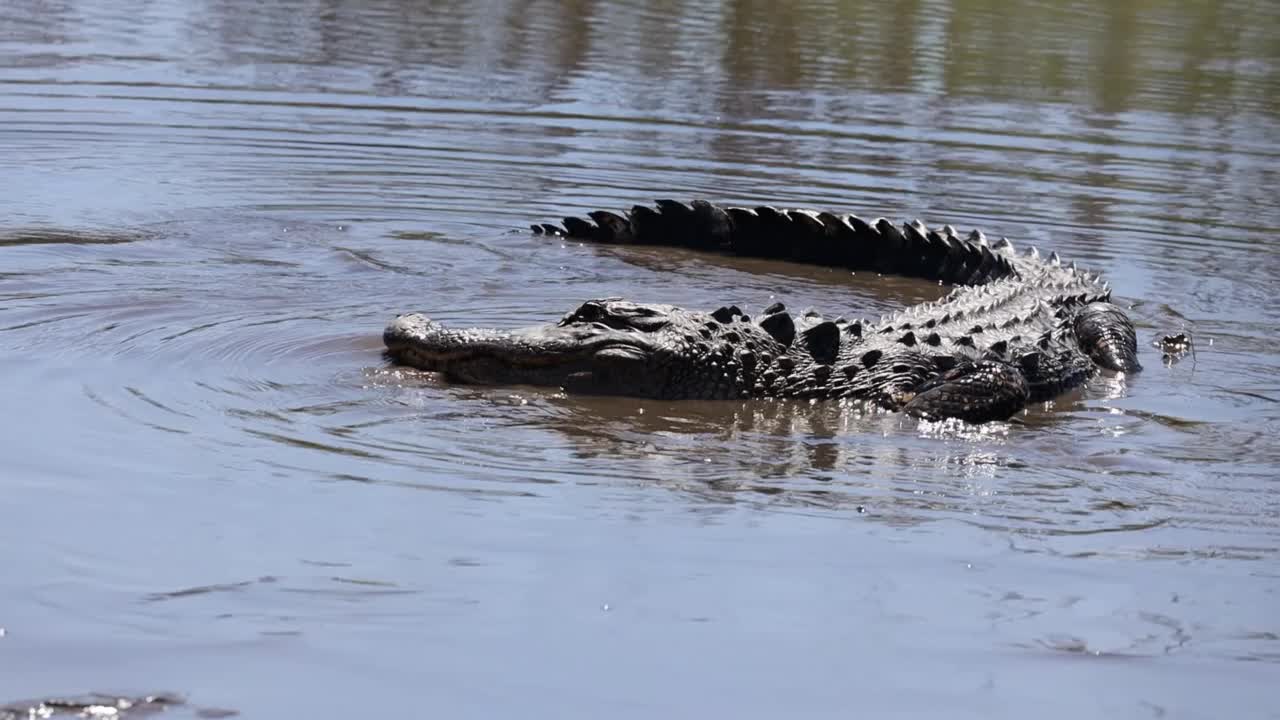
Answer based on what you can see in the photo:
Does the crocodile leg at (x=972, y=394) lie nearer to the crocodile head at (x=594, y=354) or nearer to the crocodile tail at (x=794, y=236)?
the crocodile head at (x=594, y=354)

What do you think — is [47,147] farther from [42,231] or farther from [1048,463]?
[1048,463]

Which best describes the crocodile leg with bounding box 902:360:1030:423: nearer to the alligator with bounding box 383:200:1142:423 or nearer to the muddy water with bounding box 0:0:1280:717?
the alligator with bounding box 383:200:1142:423

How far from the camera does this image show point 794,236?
389 inches

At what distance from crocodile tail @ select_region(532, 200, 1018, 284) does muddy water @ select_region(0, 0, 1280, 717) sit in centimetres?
17

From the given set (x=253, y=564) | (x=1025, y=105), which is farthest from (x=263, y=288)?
(x=1025, y=105)

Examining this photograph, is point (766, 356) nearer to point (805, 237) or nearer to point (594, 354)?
point (594, 354)

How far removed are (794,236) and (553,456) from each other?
4441mm

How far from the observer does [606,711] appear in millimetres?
3705

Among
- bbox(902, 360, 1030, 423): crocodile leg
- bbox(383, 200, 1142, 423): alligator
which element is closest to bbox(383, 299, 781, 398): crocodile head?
bbox(383, 200, 1142, 423): alligator

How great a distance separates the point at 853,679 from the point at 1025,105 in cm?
1322

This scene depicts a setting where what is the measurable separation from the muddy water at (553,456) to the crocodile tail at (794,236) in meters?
0.17

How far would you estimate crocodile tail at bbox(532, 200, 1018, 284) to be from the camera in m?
9.62

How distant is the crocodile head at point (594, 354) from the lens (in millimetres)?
6758

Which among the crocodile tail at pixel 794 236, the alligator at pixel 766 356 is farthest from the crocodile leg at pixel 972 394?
the crocodile tail at pixel 794 236
